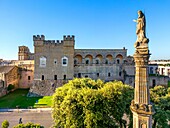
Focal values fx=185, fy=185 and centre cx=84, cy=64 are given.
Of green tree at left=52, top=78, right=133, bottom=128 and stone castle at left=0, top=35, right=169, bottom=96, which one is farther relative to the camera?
stone castle at left=0, top=35, right=169, bottom=96

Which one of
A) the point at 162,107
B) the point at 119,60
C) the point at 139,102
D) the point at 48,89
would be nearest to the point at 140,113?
the point at 139,102

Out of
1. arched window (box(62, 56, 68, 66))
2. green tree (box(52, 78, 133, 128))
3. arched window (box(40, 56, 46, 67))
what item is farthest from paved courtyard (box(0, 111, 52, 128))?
arched window (box(62, 56, 68, 66))

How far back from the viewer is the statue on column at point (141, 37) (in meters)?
7.55

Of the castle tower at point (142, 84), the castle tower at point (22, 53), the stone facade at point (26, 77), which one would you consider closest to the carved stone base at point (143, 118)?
the castle tower at point (142, 84)

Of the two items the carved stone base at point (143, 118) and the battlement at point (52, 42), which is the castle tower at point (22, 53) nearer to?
the battlement at point (52, 42)

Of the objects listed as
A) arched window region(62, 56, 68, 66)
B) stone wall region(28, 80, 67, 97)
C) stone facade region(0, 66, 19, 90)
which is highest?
arched window region(62, 56, 68, 66)

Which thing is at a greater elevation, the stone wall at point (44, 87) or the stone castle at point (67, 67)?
the stone castle at point (67, 67)

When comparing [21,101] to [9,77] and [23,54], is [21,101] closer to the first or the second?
[9,77]

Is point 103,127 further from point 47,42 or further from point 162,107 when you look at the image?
point 47,42

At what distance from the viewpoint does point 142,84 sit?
7492mm

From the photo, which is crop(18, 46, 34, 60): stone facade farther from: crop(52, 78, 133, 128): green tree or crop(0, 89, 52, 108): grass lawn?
crop(52, 78, 133, 128): green tree

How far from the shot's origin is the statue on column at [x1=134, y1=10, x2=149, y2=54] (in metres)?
7.55

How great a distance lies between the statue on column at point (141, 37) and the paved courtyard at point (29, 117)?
640 inches

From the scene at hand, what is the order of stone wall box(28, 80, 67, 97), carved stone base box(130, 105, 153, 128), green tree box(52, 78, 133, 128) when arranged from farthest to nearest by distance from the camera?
1. stone wall box(28, 80, 67, 97)
2. green tree box(52, 78, 133, 128)
3. carved stone base box(130, 105, 153, 128)
